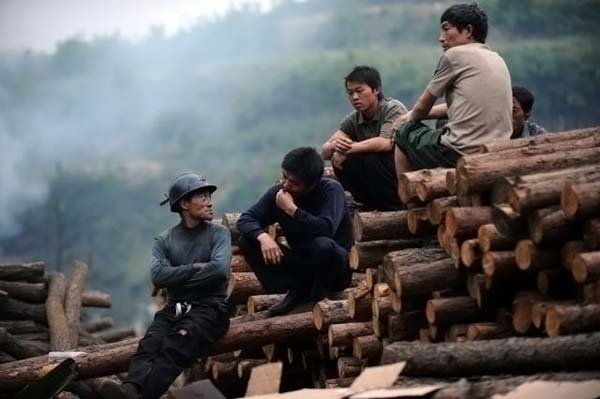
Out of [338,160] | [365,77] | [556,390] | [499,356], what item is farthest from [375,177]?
[556,390]

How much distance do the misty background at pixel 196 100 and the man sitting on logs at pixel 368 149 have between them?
13.9m

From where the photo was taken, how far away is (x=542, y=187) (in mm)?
7012

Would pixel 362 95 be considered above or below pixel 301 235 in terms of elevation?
above

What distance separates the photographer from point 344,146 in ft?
32.7

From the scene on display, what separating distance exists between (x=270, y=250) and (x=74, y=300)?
4.16 meters

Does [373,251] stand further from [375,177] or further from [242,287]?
[242,287]

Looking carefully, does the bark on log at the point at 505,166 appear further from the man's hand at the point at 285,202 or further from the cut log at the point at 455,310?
the man's hand at the point at 285,202

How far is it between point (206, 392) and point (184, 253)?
1087 millimetres

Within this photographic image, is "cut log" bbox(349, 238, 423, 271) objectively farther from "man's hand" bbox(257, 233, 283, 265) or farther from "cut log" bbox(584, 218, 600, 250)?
"cut log" bbox(584, 218, 600, 250)

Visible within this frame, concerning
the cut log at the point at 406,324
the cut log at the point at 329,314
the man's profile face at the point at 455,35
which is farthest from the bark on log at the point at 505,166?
the cut log at the point at 329,314

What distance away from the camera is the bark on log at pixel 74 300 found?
12328 mm

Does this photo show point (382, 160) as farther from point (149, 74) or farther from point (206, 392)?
point (149, 74)

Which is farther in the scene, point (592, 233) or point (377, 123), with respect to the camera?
point (377, 123)

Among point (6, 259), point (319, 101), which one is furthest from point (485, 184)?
point (319, 101)
